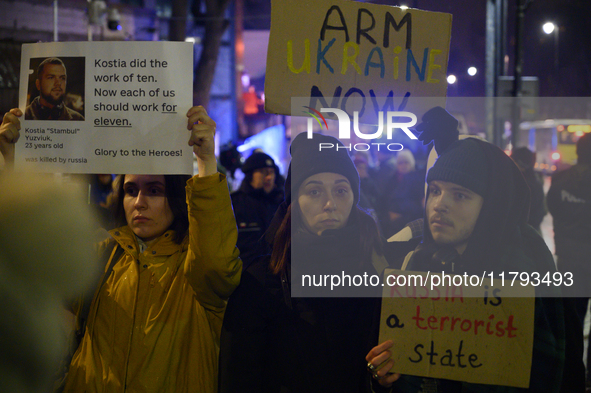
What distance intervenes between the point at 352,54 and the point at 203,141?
76cm

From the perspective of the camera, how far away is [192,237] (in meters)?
1.78

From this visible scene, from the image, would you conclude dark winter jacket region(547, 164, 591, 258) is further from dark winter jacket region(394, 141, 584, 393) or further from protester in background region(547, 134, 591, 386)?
dark winter jacket region(394, 141, 584, 393)

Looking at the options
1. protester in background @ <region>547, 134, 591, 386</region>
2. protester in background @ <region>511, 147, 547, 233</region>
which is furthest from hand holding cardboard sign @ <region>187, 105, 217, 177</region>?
protester in background @ <region>511, 147, 547, 233</region>

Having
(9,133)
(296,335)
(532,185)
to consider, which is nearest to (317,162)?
(296,335)

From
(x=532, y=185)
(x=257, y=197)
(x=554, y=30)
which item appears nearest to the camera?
(x=257, y=197)

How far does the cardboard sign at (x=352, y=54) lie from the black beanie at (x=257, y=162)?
120 inches

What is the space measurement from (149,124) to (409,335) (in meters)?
1.31

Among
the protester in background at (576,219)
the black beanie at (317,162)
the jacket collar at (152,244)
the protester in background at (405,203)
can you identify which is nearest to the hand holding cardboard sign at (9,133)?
the jacket collar at (152,244)

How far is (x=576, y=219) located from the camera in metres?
4.68

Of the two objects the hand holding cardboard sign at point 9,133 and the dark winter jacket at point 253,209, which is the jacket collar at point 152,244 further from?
the dark winter jacket at point 253,209

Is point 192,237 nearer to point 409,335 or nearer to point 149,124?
point 149,124

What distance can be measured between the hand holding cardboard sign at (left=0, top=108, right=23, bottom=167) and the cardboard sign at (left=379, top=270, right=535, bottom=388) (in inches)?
64.4

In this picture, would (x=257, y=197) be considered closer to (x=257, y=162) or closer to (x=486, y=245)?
(x=257, y=162)

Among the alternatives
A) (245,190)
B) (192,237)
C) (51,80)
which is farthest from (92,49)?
(245,190)
